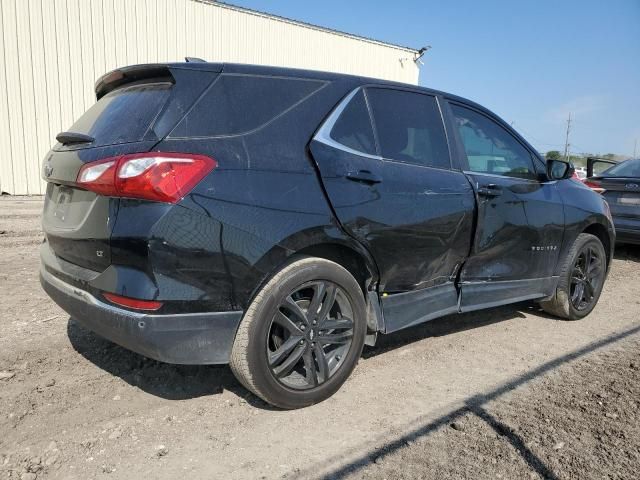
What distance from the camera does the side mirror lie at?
4.46 meters

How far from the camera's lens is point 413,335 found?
13.8 ft

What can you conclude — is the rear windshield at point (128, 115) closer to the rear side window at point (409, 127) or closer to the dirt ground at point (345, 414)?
the rear side window at point (409, 127)

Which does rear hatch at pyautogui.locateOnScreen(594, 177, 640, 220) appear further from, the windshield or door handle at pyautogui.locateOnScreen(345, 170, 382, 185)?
door handle at pyautogui.locateOnScreen(345, 170, 382, 185)

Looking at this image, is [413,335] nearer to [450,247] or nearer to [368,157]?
[450,247]

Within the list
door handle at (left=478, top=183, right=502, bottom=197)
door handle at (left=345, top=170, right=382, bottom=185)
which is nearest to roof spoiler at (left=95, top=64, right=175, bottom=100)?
door handle at (left=345, top=170, right=382, bottom=185)

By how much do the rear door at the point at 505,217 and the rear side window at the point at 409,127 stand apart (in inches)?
9.0

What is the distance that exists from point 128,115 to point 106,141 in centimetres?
18

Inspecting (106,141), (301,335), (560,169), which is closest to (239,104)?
(106,141)

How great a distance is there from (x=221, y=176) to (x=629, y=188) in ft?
23.0

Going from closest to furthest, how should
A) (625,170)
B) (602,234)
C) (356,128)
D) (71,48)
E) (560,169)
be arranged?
(356,128) → (560,169) → (602,234) → (625,170) → (71,48)

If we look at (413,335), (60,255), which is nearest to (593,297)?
(413,335)

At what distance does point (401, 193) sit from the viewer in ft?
10.3

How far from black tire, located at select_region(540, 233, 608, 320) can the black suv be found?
131 cm

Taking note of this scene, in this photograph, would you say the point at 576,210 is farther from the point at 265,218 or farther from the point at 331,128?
the point at 265,218
